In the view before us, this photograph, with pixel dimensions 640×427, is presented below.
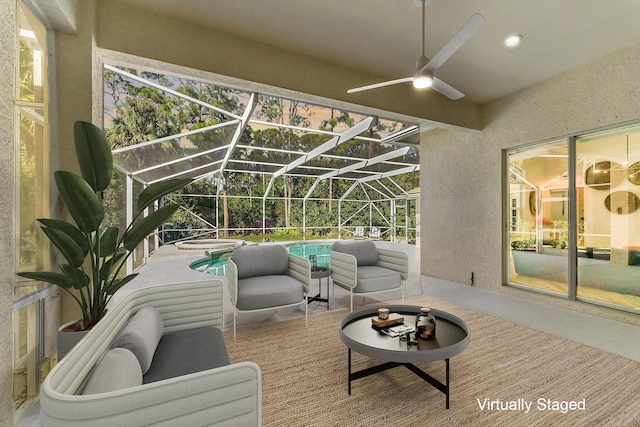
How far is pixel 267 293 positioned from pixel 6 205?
207 centimetres

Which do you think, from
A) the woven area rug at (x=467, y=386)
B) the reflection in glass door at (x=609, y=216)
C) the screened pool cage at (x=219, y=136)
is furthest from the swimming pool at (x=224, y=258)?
the reflection in glass door at (x=609, y=216)

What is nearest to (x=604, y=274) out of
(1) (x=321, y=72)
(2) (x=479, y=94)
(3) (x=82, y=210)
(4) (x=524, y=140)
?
(4) (x=524, y=140)

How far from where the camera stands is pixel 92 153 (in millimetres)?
1873

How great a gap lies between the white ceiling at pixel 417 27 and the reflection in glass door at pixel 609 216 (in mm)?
1146

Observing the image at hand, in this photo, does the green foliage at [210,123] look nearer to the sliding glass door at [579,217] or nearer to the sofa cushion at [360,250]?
the sofa cushion at [360,250]

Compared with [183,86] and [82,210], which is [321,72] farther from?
[82,210]

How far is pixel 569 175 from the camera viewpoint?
3.98m

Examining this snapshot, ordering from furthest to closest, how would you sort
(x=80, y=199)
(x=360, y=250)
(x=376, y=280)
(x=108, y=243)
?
(x=360, y=250) → (x=376, y=280) → (x=108, y=243) → (x=80, y=199)

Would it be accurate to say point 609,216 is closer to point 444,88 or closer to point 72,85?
point 444,88

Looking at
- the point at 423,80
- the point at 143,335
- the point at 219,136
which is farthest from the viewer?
the point at 219,136

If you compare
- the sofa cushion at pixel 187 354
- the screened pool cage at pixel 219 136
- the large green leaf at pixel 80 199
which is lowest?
the sofa cushion at pixel 187 354

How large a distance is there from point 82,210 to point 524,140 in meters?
5.40

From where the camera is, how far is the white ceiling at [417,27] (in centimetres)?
260

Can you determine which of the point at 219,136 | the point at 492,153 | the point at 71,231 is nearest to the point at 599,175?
the point at 492,153
